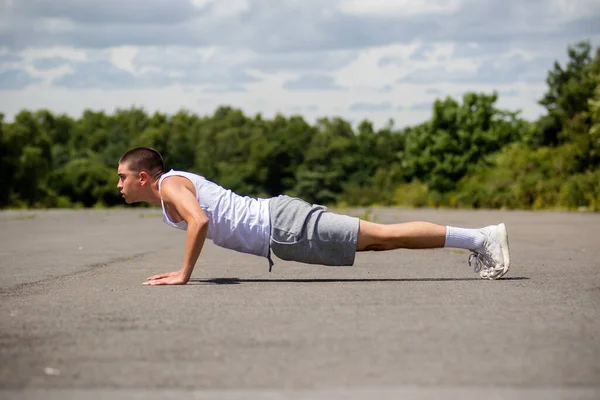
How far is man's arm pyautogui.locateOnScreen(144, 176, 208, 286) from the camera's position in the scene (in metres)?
6.77

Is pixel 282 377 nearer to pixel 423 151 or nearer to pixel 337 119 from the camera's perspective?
pixel 423 151

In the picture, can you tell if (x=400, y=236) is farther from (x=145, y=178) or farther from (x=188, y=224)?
(x=145, y=178)

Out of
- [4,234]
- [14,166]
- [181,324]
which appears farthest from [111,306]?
[14,166]

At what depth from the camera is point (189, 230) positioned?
682 cm

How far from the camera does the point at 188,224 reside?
6.90m

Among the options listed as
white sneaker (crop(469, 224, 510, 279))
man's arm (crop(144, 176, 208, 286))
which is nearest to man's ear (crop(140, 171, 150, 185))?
man's arm (crop(144, 176, 208, 286))

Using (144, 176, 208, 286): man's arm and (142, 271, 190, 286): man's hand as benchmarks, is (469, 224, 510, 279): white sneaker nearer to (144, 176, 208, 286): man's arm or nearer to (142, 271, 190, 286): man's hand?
(144, 176, 208, 286): man's arm

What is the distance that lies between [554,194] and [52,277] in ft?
87.7

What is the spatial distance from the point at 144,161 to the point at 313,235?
147 cm

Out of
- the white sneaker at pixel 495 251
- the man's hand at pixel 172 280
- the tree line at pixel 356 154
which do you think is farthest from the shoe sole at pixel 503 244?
the tree line at pixel 356 154

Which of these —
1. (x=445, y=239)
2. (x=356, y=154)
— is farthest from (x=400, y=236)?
(x=356, y=154)

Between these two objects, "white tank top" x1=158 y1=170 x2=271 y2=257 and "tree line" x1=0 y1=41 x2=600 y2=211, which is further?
"tree line" x1=0 y1=41 x2=600 y2=211

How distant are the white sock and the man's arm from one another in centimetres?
181

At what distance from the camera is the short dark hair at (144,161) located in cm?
749
